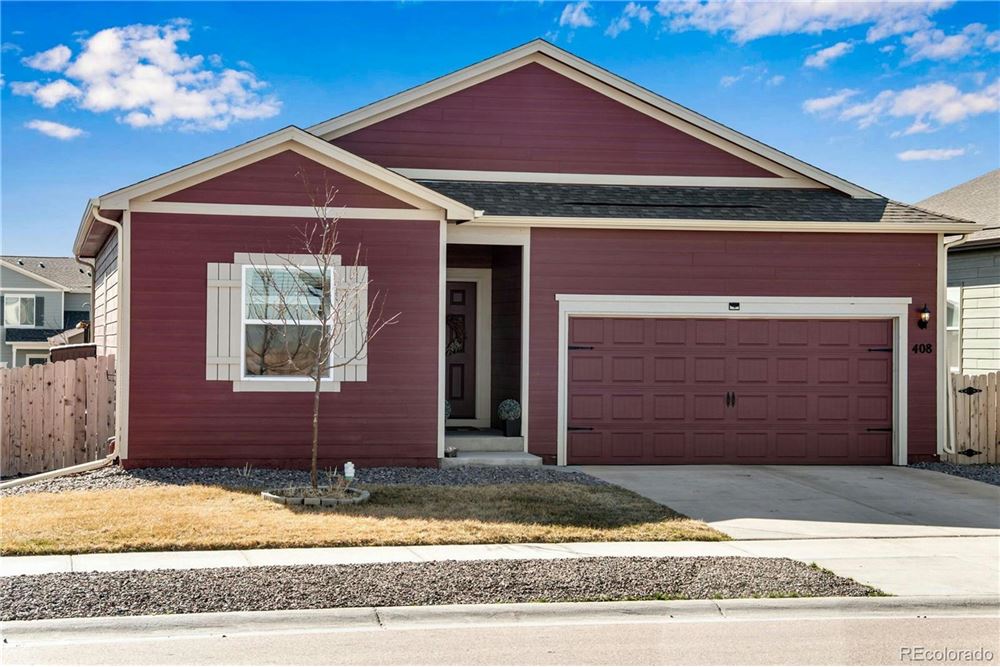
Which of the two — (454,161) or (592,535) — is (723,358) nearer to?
(454,161)

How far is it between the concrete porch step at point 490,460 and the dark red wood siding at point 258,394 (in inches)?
12.0

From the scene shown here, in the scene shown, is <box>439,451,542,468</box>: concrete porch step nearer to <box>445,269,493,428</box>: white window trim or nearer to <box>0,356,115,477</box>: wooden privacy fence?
<box>445,269,493,428</box>: white window trim

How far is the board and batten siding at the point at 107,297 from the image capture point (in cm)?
1585

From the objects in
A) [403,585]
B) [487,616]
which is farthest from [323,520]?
[487,616]

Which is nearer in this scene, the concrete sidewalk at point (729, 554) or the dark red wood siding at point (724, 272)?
the concrete sidewalk at point (729, 554)

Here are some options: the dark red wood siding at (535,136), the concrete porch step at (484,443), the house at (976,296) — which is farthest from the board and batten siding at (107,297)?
the house at (976,296)

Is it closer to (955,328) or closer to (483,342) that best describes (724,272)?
(483,342)

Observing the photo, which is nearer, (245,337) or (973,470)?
(245,337)

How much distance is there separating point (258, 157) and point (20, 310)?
36.8 metres

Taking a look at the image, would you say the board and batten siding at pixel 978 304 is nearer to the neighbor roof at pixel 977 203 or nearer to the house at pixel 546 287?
the neighbor roof at pixel 977 203

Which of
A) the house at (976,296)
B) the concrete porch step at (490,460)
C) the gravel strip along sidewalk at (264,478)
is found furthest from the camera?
the house at (976,296)

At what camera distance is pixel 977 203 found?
71.3 ft

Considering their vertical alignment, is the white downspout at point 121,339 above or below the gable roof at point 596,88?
below

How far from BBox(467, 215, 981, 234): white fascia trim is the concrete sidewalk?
21.2 feet
